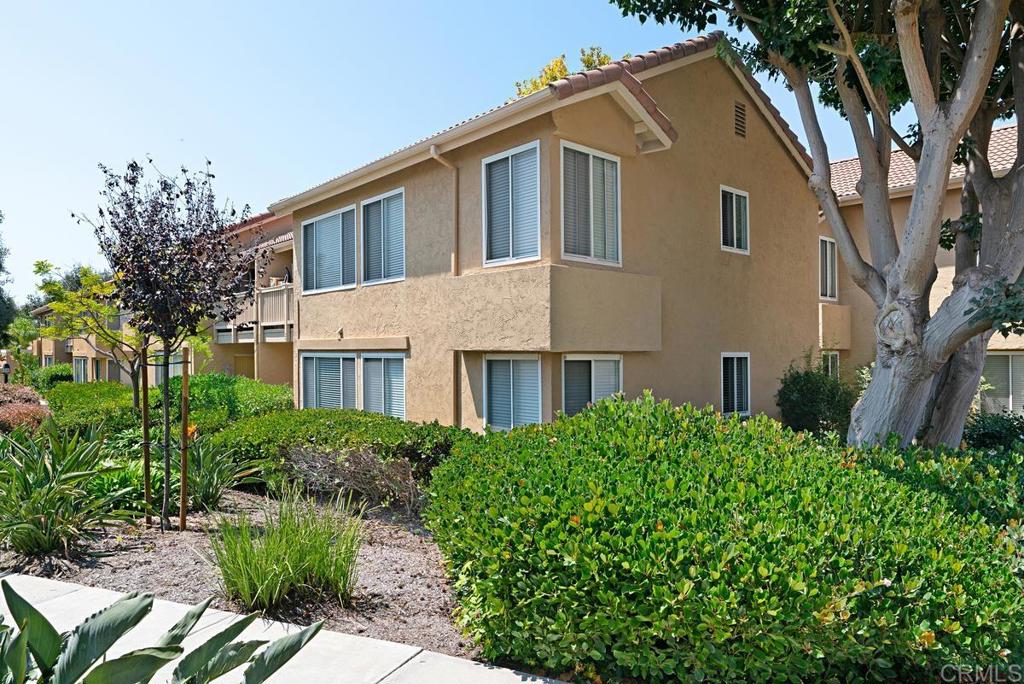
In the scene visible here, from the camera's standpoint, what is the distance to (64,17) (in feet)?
30.0

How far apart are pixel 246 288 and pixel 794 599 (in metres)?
7.51

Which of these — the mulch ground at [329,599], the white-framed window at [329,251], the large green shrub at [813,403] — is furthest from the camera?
the white-framed window at [329,251]

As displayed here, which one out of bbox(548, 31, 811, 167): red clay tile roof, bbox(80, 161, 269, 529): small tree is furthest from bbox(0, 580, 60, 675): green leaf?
bbox(548, 31, 811, 167): red clay tile roof

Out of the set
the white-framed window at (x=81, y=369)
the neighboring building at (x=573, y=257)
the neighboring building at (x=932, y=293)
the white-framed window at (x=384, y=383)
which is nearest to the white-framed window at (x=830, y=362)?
the neighboring building at (x=932, y=293)

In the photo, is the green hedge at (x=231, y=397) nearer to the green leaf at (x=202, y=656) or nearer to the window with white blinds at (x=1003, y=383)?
the green leaf at (x=202, y=656)

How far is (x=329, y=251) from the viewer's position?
16.0 m

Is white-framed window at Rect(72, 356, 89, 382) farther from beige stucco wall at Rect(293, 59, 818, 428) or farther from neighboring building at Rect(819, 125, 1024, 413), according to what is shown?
neighboring building at Rect(819, 125, 1024, 413)

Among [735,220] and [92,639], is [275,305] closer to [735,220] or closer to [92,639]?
[735,220]

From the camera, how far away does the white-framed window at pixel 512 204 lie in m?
10.8

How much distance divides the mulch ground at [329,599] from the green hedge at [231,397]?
337 inches

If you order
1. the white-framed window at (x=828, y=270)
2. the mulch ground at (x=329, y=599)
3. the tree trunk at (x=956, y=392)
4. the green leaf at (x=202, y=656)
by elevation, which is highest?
the white-framed window at (x=828, y=270)

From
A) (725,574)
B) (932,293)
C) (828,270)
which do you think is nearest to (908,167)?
(828,270)

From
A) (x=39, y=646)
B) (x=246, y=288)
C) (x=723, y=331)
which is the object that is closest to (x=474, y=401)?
(x=246, y=288)

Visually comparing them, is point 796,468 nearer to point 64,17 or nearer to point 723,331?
point 723,331
